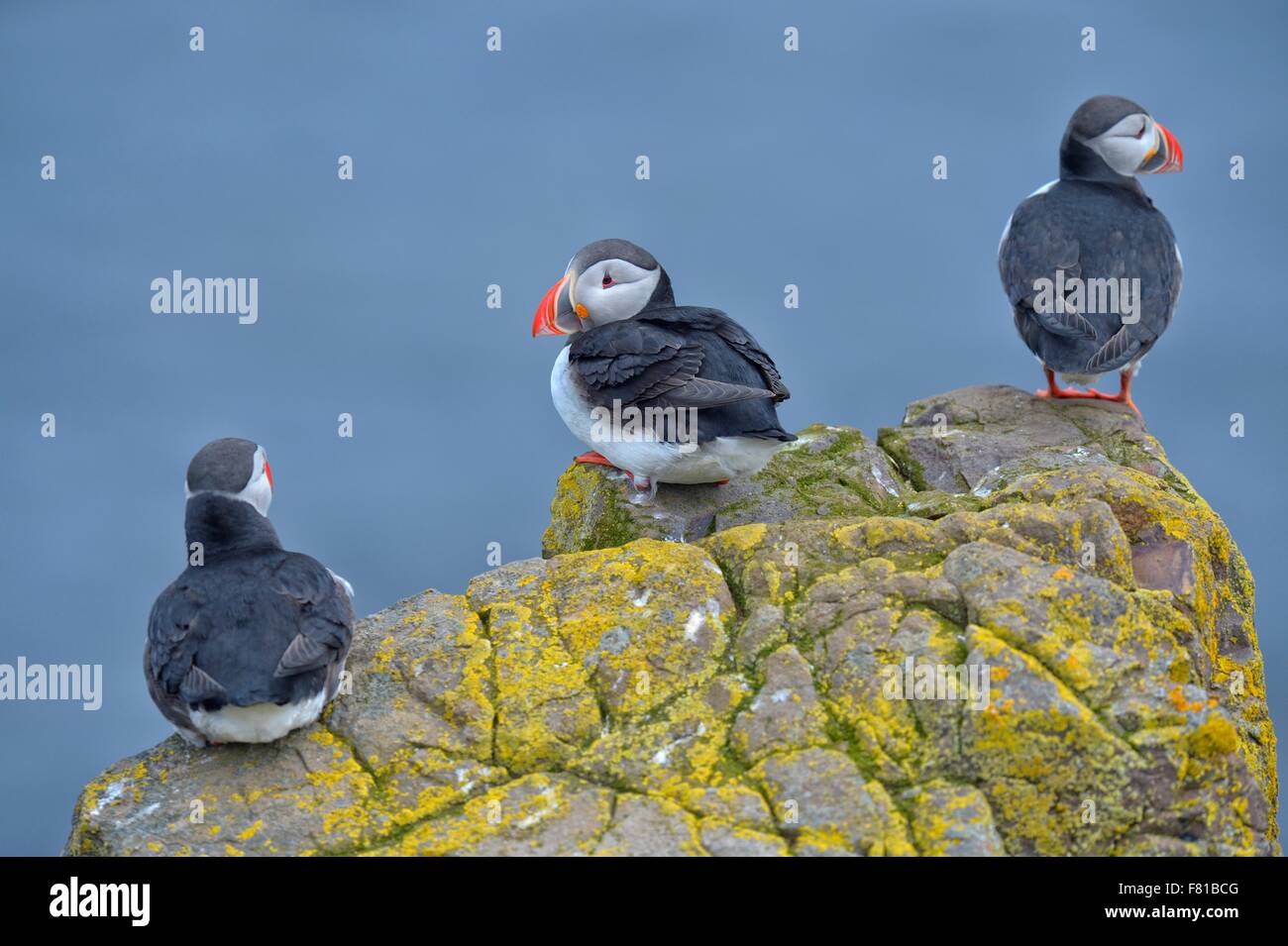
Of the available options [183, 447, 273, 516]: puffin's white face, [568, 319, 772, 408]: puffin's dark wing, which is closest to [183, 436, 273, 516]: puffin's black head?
[183, 447, 273, 516]: puffin's white face

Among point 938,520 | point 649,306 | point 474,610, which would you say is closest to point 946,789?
point 938,520

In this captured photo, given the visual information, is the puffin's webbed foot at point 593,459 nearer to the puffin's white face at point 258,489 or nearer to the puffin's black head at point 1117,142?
the puffin's white face at point 258,489

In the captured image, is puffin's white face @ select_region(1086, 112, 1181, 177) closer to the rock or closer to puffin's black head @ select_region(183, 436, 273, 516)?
the rock

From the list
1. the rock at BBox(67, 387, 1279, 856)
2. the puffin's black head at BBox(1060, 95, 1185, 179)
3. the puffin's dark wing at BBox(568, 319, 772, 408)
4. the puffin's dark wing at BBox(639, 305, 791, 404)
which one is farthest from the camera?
the puffin's black head at BBox(1060, 95, 1185, 179)

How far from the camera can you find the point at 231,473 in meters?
6.68

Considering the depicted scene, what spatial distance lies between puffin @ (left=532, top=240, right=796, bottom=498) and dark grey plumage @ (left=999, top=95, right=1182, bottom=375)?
2098 millimetres

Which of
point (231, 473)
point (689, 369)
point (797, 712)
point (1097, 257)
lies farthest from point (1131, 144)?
point (231, 473)

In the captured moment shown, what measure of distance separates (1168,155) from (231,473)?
6.24 metres

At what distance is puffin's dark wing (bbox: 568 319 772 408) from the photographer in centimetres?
757

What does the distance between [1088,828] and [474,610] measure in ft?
8.52

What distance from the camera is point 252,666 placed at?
596cm

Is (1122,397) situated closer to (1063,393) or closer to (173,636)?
(1063,393)

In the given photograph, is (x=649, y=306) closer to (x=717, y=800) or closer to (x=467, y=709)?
(x=467, y=709)

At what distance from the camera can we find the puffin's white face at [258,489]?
667 centimetres
